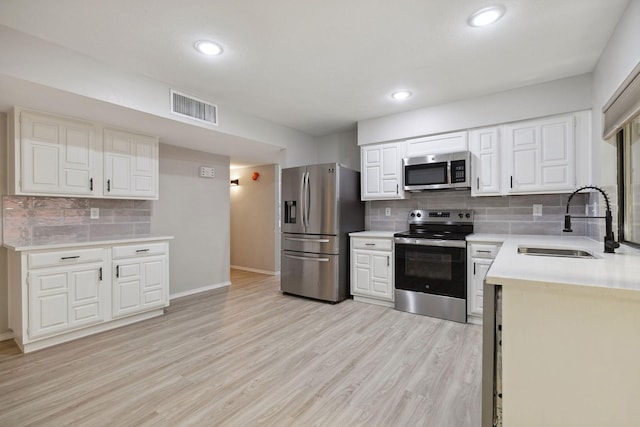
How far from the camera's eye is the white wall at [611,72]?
1750mm

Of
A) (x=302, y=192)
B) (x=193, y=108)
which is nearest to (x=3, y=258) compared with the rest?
(x=193, y=108)

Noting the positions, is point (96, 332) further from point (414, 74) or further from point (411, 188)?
point (414, 74)

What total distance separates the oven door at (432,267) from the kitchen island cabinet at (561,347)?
1.82 metres

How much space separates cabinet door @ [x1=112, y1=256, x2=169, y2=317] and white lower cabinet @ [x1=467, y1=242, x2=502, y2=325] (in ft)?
10.5

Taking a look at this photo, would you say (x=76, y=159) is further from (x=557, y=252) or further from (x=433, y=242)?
(x=557, y=252)

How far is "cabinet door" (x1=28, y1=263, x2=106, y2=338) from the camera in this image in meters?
2.46

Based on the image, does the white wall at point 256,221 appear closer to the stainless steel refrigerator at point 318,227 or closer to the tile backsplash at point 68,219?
the stainless steel refrigerator at point 318,227

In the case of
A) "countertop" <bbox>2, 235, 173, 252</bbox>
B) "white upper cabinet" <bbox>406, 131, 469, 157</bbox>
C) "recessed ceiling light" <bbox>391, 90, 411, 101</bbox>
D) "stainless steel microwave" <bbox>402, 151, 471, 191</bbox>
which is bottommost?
"countertop" <bbox>2, 235, 173, 252</bbox>

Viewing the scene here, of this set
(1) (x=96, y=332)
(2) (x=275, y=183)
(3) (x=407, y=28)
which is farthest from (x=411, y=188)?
(1) (x=96, y=332)

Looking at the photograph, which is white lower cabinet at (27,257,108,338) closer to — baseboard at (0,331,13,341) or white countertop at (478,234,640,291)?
baseboard at (0,331,13,341)

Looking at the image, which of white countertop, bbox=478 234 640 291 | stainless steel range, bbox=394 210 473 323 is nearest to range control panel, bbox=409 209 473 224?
stainless steel range, bbox=394 210 473 323

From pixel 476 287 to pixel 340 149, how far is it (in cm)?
284

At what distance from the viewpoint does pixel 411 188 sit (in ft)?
11.9

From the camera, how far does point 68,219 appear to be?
3.08 m
